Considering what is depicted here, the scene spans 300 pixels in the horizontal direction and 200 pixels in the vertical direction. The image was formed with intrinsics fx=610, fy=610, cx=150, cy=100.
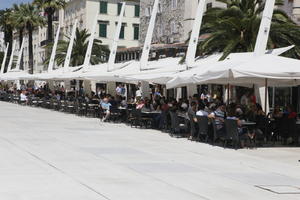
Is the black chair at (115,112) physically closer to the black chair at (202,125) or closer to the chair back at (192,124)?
the chair back at (192,124)

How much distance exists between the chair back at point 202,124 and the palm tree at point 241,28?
42.4 ft

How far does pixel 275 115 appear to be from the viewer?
783 inches

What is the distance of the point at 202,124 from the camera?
18453 millimetres

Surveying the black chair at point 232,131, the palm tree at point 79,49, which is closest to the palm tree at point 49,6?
the palm tree at point 79,49

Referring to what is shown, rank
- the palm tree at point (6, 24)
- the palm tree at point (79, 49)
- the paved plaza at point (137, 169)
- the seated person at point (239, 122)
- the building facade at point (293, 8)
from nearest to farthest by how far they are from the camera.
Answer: the paved plaza at point (137, 169) → the seated person at point (239, 122) → the building facade at point (293, 8) → the palm tree at point (79, 49) → the palm tree at point (6, 24)

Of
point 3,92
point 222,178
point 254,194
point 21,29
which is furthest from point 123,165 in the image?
point 21,29

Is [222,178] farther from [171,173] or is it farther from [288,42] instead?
[288,42]

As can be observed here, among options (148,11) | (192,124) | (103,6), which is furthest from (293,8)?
(103,6)

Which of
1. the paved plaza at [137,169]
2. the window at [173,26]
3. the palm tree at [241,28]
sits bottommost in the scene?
the paved plaza at [137,169]

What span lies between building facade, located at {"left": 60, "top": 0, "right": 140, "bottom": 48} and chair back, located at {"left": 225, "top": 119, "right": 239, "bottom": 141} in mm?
66467

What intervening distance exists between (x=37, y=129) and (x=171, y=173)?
11335 mm

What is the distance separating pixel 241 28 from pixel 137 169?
22290 mm

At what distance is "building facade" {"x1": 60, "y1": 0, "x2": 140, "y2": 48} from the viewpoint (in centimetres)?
8319

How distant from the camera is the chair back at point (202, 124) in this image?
1823 cm
